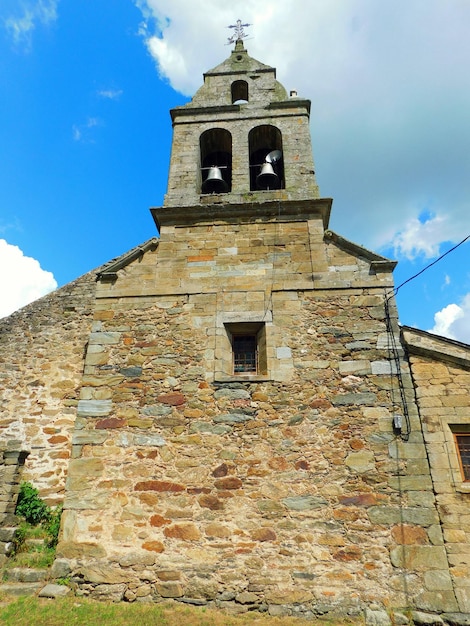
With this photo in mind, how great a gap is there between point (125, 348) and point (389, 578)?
15.9 ft

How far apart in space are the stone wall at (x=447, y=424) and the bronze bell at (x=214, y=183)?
15.1 feet

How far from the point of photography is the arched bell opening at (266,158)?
8.41 meters

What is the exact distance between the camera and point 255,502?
563cm

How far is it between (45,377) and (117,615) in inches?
228

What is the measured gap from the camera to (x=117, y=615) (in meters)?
4.91

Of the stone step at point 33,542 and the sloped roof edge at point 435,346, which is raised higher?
the sloped roof edge at point 435,346

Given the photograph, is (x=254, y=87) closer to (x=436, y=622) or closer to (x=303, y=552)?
(x=303, y=552)

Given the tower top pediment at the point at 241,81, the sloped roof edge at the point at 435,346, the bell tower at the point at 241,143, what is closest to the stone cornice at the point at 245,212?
the bell tower at the point at 241,143

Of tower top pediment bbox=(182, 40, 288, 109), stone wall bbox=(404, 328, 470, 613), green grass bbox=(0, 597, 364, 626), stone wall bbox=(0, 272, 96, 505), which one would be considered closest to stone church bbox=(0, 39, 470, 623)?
stone wall bbox=(404, 328, 470, 613)

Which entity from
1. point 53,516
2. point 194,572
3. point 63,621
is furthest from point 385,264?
point 53,516

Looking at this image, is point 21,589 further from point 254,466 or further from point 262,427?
point 262,427

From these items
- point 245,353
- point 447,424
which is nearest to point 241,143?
point 245,353

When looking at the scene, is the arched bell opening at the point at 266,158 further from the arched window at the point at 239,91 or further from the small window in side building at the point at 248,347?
the small window in side building at the point at 248,347

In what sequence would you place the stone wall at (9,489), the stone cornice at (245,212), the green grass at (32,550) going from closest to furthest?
the green grass at (32,550), the stone wall at (9,489), the stone cornice at (245,212)
